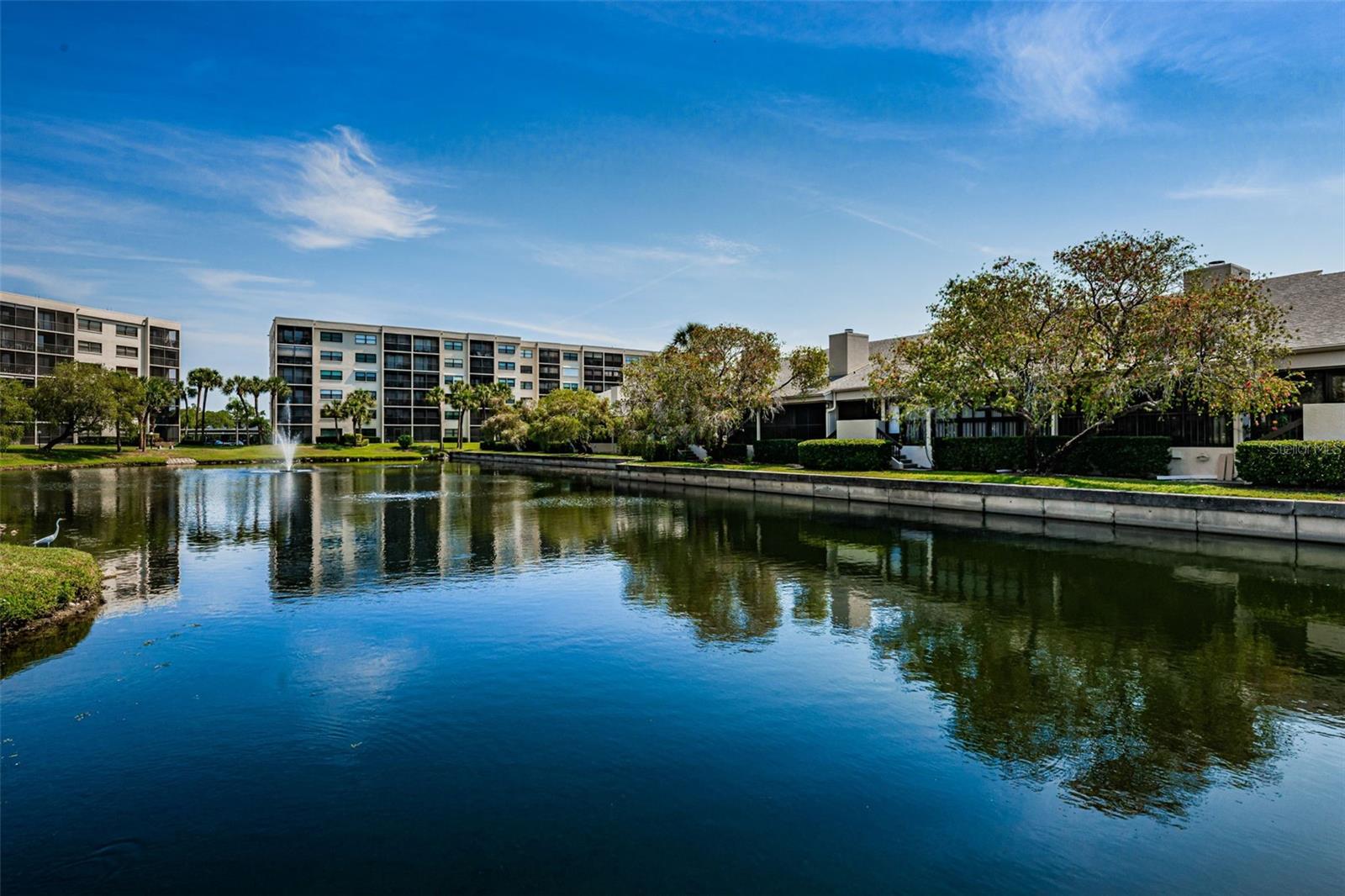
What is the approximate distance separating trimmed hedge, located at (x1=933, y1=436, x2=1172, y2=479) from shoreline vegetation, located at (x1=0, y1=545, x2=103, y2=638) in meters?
29.0

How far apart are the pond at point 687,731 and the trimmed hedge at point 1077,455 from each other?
12.3m

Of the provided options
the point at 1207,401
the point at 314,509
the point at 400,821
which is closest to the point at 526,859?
the point at 400,821

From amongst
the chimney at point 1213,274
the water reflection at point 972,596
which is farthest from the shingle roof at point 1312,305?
the water reflection at point 972,596

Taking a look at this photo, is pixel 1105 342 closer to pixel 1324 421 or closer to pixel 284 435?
pixel 1324 421

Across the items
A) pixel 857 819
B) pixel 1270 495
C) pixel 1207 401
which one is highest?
pixel 1207 401

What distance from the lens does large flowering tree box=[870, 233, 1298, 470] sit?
23281 mm

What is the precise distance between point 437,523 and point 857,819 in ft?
65.7

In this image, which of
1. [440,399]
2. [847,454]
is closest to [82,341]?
[440,399]

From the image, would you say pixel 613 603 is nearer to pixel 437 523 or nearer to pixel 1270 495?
pixel 437 523

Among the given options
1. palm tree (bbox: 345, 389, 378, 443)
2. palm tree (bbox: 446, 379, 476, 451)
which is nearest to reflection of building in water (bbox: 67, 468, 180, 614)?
palm tree (bbox: 446, 379, 476, 451)

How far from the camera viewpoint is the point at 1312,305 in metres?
26.7

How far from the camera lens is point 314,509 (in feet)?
90.0

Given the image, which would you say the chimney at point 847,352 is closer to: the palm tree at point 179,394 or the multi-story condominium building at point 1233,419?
the multi-story condominium building at point 1233,419

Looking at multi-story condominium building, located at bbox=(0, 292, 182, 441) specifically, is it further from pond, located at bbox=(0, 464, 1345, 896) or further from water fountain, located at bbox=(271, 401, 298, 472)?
pond, located at bbox=(0, 464, 1345, 896)
